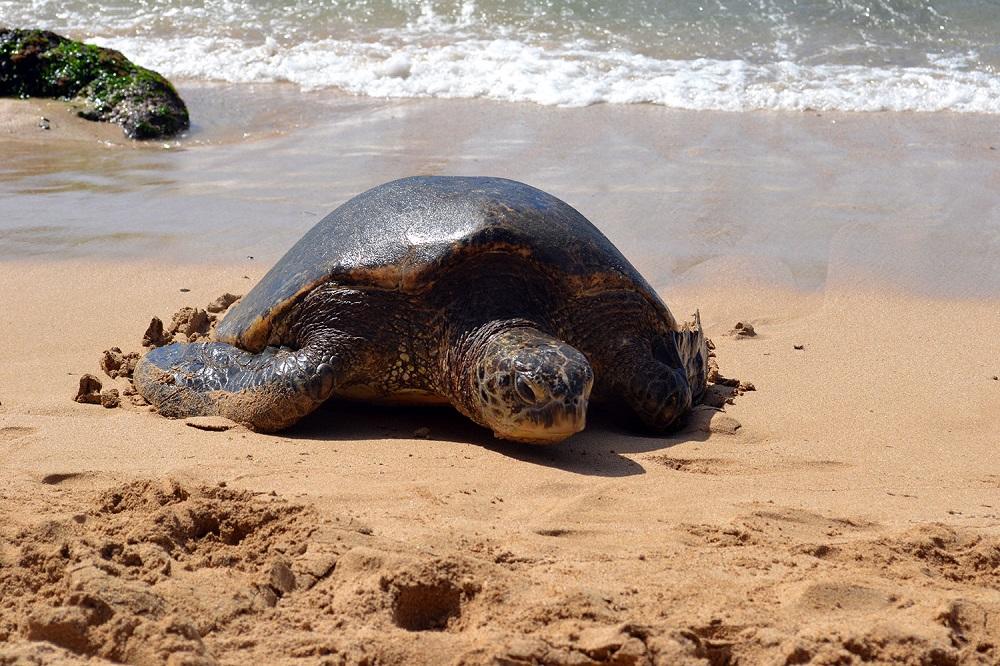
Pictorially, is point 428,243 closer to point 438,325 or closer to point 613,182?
point 438,325

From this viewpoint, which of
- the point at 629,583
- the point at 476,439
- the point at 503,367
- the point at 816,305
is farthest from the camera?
the point at 816,305

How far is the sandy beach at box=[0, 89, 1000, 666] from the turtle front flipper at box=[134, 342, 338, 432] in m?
0.13

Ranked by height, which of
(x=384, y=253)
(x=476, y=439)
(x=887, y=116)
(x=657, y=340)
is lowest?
(x=476, y=439)

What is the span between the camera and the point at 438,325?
14.5 ft

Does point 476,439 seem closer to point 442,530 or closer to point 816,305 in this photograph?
point 442,530

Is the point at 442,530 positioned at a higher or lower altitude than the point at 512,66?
lower

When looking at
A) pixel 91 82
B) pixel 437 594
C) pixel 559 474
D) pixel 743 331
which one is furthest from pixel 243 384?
pixel 91 82

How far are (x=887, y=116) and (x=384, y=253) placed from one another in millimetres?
7671

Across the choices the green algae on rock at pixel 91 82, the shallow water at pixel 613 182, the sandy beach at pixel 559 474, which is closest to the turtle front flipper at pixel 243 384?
the sandy beach at pixel 559 474

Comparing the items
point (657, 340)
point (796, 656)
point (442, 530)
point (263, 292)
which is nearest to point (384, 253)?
point (263, 292)

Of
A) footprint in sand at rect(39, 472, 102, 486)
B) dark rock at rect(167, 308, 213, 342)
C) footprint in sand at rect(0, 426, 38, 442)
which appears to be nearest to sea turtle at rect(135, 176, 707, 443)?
footprint in sand at rect(0, 426, 38, 442)

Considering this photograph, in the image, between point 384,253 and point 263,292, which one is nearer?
point 384,253

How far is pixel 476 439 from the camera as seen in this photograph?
14.1 ft

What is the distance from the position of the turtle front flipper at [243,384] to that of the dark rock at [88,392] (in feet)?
0.59
